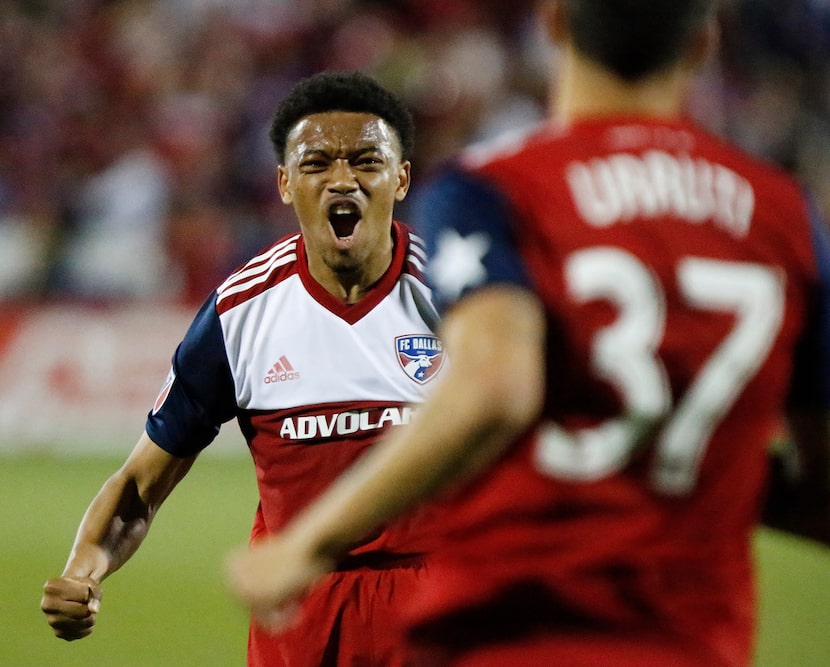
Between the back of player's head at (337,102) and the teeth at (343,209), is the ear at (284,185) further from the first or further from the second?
the teeth at (343,209)

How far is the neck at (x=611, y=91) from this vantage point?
199 cm

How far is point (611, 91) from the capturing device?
6.55 feet

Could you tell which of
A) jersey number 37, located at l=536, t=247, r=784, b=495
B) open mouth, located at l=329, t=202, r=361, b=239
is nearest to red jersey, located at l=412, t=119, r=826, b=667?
jersey number 37, located at l=536, t=247, r=784, b=495

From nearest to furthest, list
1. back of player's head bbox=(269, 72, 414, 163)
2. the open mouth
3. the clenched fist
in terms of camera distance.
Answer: the clenched fist
the open mouth
back of player's head bbox=(269, 72, 414, 163)

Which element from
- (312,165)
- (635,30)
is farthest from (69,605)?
(635,30)

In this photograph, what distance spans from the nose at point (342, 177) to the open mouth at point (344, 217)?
0.05 metres

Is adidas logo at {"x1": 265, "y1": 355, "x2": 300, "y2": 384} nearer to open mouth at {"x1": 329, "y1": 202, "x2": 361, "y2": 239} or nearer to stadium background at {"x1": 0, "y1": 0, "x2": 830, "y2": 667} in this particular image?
open mouth at {"x1": 329, "y1": 202, "x2": 361, "y2": 239}

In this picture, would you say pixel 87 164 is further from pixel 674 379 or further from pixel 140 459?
pixel 674 379

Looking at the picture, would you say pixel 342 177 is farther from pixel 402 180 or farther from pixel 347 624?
pixel 347 624

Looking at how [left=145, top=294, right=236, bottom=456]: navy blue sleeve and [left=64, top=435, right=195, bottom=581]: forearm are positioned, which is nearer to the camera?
[left=64, top=435, right=195, bottom=581]: forearm

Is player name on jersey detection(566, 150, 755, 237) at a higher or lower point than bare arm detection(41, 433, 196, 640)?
higher

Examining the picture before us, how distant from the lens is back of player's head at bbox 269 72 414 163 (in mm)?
4094

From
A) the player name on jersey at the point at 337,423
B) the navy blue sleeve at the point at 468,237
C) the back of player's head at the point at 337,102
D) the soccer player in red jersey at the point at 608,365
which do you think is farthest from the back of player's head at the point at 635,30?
the back of player's head at the point at 337,102

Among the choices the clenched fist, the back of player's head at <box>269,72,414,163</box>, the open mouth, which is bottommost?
the clenched fist
